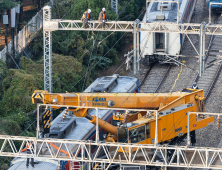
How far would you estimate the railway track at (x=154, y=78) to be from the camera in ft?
123

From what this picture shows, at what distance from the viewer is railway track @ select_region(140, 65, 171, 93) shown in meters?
37.5

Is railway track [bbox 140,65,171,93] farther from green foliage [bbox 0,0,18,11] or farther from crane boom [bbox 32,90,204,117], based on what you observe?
green foliage [bbox 0,0,18,11]

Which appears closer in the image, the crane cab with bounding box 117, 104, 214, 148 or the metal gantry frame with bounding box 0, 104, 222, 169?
the metal gantry frame with bounding box 0, 104, 222, 169

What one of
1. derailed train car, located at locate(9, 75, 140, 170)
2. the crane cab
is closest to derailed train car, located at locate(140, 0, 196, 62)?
derailed train car, located at locate(9, 75, 140, 170)

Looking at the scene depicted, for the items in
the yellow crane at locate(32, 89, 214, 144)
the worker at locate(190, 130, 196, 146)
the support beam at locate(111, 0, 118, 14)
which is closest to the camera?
the yellow crane at locate(32, 89, 214, 144)

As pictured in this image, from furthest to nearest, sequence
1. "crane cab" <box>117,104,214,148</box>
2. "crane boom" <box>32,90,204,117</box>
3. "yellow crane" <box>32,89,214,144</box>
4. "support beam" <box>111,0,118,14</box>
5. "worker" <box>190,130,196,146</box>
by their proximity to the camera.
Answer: "support beam" <box>111,0,118,14</box>, "worker" <box>190,130,196,146</box>, "crane cab" <box>117,104,214,148</box>, "yellow crane" <box>32,89,214,144</box>, "crane boom" <box>32,90,204,117</box>

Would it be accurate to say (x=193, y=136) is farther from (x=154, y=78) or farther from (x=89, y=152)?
(x=154, y=78)

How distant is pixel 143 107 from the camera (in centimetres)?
2755

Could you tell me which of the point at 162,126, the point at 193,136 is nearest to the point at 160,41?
the point at 193,136

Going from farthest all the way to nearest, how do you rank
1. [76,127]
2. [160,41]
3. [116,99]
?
1. [160,41]
2. [116,99]
3. [76,127]

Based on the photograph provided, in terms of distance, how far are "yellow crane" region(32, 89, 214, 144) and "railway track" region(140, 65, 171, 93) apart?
814 cm

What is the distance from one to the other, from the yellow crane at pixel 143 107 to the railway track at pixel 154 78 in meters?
8.14

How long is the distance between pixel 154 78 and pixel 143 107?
11.7 metres

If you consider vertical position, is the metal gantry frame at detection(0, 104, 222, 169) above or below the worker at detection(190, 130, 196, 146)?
above
